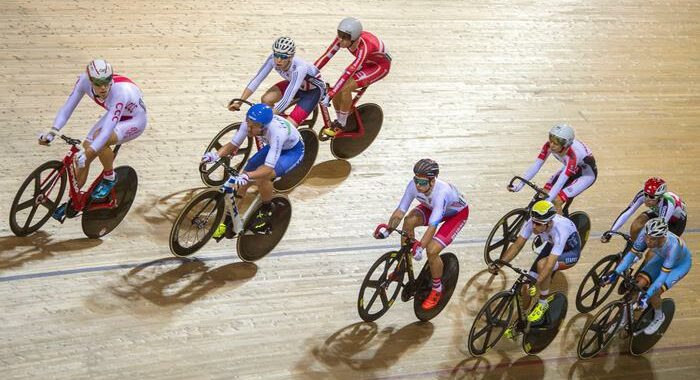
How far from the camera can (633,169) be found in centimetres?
991

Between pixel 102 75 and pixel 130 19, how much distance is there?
372 centimetres

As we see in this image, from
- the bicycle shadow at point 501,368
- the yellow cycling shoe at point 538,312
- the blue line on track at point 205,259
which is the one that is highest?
the blue line on track at point 205,259

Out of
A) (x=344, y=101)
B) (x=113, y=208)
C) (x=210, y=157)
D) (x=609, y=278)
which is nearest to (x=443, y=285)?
(x=609, y=278)

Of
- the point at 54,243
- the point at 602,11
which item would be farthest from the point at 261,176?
the point at 602,11

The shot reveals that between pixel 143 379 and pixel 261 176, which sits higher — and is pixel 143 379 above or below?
below

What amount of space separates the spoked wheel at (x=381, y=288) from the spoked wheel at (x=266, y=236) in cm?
75

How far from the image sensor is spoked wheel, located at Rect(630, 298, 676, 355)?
7.80 m

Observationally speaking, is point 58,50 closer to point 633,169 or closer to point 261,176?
point 261,176

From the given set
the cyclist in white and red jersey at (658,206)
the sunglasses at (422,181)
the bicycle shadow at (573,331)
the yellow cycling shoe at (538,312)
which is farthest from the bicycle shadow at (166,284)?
the cyclist in white and red jersey at (658,206)

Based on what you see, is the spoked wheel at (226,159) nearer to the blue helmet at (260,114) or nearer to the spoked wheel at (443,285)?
the blue helmet at (260,114)

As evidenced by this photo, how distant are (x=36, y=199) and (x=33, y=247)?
0.39 metres

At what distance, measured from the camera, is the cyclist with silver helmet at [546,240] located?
23.3 feet

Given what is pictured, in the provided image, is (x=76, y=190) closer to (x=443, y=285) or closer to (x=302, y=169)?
(x=302, y=169)

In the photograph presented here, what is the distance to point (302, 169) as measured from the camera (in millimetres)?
8719
